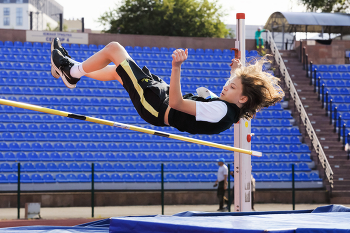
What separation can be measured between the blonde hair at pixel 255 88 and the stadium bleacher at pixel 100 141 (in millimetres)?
7937

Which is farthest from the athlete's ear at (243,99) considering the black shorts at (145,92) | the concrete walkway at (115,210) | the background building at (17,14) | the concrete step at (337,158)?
the background building at (17,14)

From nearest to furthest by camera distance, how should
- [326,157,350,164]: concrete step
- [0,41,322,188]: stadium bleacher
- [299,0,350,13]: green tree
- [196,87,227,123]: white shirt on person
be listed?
[196,87,227,123]: white shirt on person < [0,41,322,188]: stadium bleacher < [326,157,350,164]: concrete step < [299,0,350,13]: green tree

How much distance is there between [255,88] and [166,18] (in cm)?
2116

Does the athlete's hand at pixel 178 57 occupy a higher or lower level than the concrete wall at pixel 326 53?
lower

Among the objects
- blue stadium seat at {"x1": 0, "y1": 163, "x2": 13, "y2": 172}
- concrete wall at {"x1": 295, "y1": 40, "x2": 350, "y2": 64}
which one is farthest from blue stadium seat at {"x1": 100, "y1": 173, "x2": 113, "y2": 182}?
concrete wall at {"x1": 295, "y1": 40, "x2": 350, "y2": 64}

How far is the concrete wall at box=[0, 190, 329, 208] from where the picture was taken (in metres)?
10.9

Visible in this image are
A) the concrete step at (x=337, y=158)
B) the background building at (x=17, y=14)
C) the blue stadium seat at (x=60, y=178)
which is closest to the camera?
the blue stadium seat at (x=60, y=178)

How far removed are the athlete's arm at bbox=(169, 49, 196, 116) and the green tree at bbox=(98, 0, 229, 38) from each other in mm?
21332

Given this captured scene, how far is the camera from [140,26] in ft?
81.5

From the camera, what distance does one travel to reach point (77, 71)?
4008mm

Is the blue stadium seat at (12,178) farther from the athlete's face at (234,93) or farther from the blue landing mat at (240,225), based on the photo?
the athlete's face at (234,93)

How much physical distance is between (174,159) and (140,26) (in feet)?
46.9

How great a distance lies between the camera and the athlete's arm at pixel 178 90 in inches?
136

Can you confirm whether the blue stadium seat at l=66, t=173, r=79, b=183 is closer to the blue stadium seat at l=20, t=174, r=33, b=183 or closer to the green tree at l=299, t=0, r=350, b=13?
the blue stadium seat at l=20, t=174, r=33, b=183
